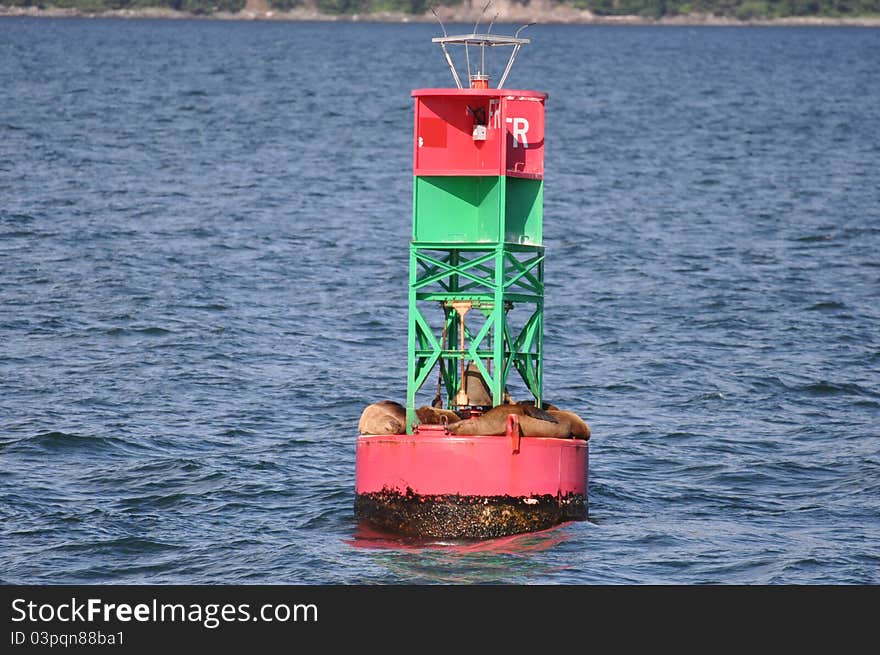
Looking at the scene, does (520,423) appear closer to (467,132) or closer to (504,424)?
(504,424)

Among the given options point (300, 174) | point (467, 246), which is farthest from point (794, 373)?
point (300, 174)

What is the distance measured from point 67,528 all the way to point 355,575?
19.4 feet

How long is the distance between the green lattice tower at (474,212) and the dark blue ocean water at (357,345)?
340 cm

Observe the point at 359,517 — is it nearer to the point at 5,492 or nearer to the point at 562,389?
the point at 5,492

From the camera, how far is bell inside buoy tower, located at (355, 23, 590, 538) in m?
30.4

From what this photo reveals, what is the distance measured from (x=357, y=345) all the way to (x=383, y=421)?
61.2ft

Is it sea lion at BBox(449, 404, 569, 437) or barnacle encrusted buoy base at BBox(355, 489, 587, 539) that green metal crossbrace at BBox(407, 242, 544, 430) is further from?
barnacle encrusted buoy base at BBox(355, 489, 587, 539)

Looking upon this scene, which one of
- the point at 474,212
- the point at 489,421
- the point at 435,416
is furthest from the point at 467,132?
the point at 489,421

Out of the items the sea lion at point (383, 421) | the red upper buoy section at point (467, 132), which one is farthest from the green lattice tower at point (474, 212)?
the sea lion at point (383, 421)

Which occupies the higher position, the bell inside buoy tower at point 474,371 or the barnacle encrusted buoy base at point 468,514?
the bell inside buoy tower at point 474,371

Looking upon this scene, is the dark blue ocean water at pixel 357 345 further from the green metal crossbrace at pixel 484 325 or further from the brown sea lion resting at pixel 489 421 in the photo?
the green metal crossbrace at pixel 484 325

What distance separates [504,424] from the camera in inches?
1199

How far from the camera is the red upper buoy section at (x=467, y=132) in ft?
105

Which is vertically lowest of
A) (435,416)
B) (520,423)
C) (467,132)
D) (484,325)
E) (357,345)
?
(357,345)
